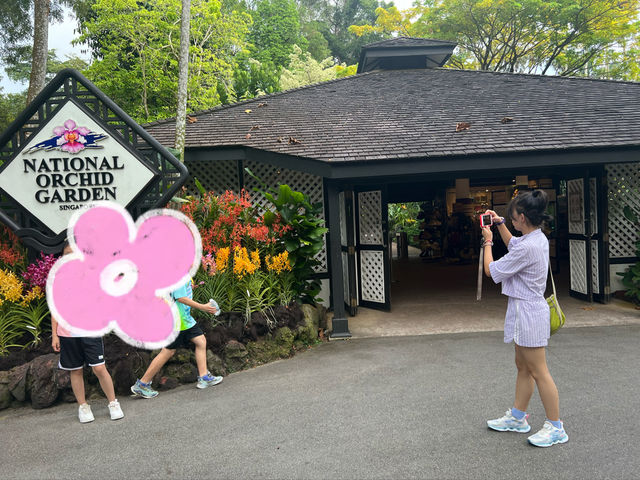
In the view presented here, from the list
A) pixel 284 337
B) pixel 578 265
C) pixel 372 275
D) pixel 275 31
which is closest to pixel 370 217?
pixel 372 275

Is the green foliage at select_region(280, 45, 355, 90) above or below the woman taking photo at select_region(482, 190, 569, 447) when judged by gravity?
above

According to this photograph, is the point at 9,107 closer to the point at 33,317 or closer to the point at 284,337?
the point at 33,317

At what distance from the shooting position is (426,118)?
327 inches

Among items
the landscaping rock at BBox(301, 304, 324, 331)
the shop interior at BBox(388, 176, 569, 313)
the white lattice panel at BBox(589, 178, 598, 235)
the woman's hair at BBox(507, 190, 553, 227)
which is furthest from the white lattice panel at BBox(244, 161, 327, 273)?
the woman's hair at BBox(507, 190, 553, 227)

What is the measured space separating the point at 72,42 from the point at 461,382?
70.6 ft

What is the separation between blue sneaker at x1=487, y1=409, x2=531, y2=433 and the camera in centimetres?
329

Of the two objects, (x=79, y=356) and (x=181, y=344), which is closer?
(x=79, y=356)

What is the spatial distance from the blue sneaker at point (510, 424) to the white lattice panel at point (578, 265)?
5.68 meters

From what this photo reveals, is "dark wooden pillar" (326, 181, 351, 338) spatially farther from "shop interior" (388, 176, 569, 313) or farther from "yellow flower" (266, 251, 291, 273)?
"shop interior" (388, 176, 569, 313)

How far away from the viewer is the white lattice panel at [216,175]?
8.50 m

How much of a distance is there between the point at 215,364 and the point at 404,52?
1000 centimetres

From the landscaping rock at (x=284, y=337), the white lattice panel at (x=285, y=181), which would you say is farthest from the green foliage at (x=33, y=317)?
the white lattice panel at (x=285, y=181)

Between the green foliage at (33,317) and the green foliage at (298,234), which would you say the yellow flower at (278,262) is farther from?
the green foliage at (33,317)

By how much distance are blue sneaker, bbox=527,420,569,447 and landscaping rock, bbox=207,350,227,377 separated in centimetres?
322
